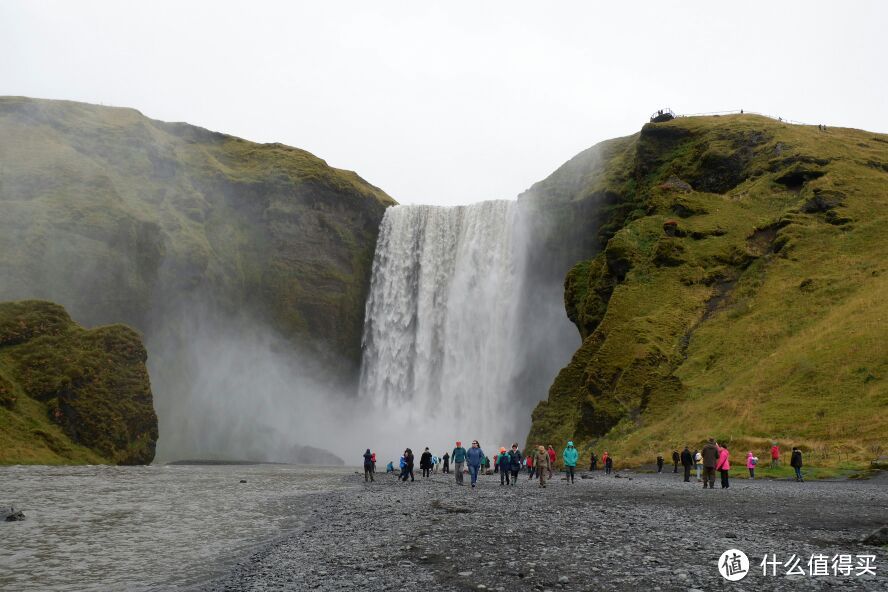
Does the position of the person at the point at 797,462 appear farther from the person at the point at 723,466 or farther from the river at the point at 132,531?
the river at the point at 132,531

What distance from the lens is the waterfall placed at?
75.4 metres

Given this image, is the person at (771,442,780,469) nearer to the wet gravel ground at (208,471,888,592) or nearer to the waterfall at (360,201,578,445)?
the wet gravel ground at (208,471,888,592)

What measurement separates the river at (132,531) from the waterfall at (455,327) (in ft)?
139

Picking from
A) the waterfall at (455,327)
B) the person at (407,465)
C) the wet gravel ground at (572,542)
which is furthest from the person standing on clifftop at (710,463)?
the waterfall at (455,327)

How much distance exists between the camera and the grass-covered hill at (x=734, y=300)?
3675 cm

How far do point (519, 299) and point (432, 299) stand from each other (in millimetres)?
12688

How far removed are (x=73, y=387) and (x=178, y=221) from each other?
37203mm

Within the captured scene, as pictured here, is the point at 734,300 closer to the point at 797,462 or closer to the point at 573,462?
the point at 797,462

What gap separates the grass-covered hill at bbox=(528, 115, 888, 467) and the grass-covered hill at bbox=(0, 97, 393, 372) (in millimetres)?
38322

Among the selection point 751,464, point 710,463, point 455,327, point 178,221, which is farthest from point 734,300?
point 178,221

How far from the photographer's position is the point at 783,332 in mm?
45219

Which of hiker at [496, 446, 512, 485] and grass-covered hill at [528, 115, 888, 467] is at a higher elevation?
grass-covered hill at [528, 115, 888, 467]

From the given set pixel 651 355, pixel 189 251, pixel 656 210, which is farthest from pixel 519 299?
pixel 189 251

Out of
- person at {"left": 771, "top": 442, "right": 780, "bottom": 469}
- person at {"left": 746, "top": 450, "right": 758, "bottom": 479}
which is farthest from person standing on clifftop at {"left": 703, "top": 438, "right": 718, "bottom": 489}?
person at {"left": 771, "top": 442, "right": 780, "bottom": 469}
